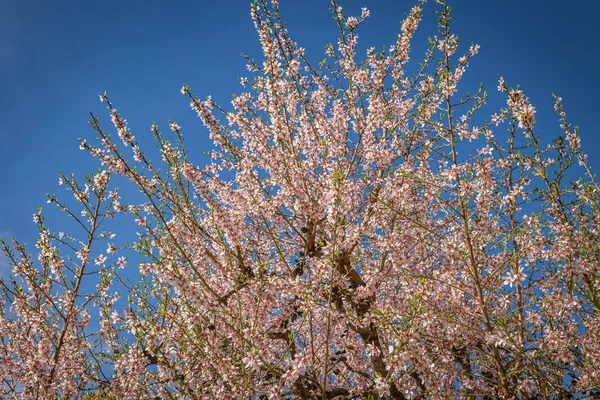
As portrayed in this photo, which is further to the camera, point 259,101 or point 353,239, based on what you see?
point 259,101

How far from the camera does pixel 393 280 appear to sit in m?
8.74

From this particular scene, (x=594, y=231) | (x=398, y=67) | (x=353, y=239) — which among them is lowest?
(x=594, y=231)

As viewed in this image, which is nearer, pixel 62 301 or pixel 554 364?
pixel 554 364

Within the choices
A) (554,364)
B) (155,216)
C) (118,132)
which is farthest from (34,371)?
(554,364)

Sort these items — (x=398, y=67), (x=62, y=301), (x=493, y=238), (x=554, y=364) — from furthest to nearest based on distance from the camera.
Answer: (x=398, y=67)
(x=62, y=301)
(x=493, y=238)
(x=554, y=364)

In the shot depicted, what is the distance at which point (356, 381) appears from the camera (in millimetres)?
8844

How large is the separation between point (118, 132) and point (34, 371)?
3.81m

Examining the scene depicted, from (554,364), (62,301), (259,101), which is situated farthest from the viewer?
(259,101)

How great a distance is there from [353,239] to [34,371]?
524 centimetres

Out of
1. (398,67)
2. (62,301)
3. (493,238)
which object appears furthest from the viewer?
(398,67)

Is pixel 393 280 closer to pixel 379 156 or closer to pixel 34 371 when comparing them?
pixel 379 156

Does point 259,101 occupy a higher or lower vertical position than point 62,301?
higher

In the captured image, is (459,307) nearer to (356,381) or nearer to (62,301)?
(356,381)

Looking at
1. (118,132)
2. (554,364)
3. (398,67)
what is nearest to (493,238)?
(554,364)
